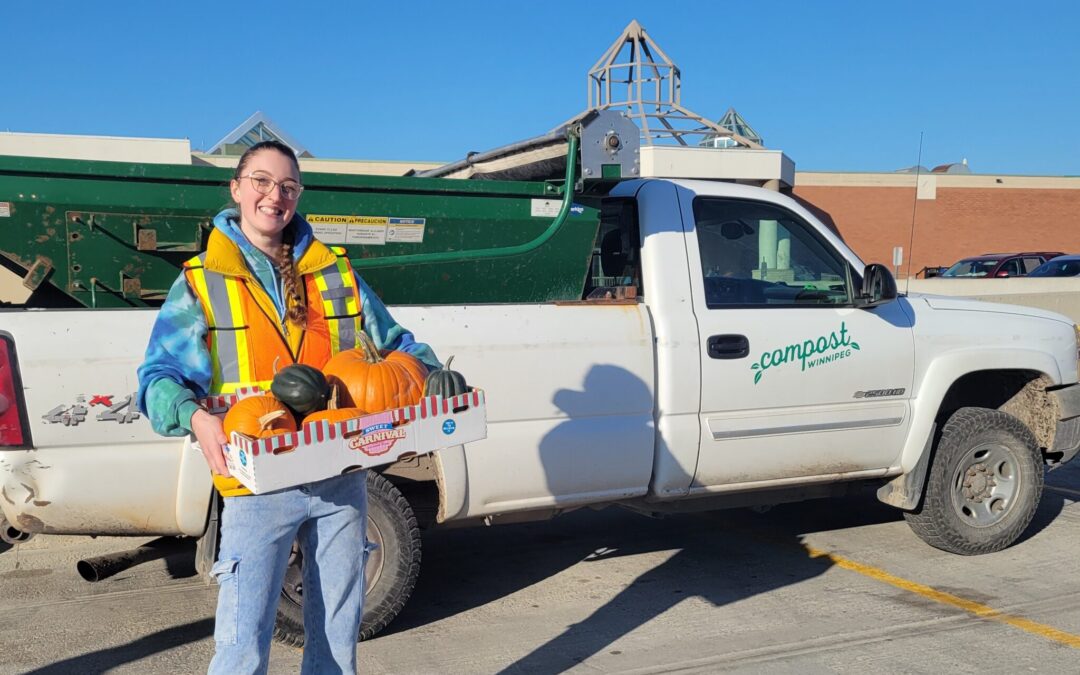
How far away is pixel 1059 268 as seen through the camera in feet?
75.4

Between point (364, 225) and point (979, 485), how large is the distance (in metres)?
3.87

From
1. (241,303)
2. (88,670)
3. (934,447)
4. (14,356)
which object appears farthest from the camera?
(934,447)

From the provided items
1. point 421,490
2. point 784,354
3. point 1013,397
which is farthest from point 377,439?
point 1013,397

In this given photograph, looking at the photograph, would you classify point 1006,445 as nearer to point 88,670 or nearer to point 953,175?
point 88,670

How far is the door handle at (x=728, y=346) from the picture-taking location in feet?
16.1

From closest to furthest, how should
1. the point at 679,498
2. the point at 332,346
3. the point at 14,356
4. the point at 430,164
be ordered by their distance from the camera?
the point at 332,346
the point at 14,356
the point at 679,498
the point at 430,164

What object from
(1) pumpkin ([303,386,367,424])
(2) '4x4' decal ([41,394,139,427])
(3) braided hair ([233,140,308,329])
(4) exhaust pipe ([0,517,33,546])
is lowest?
(4) exhaust pipe ([0,517,33,546])

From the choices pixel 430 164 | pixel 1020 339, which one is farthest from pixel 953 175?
pixel 1020 339

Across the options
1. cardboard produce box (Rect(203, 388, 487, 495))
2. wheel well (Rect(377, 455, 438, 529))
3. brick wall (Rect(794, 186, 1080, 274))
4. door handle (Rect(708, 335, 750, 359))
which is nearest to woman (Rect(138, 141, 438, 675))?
cardboard produce box (Rect(203, 388, 487, 495))

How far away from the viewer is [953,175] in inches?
1756

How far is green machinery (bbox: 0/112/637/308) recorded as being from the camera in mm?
4055

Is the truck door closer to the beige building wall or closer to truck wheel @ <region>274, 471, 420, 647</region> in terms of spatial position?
truck wheel @ <region>274, 471, 420, 647</region>

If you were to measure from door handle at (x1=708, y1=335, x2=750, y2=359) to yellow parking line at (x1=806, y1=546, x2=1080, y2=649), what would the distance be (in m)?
1.50

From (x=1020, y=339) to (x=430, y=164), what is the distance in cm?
2192
